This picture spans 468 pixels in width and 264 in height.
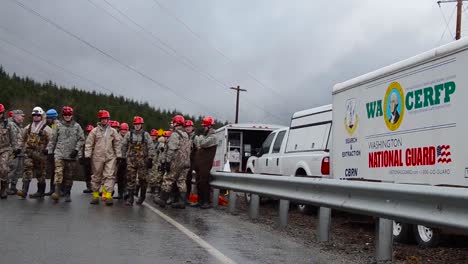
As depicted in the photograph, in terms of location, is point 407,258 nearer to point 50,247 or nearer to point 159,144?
point 50,247

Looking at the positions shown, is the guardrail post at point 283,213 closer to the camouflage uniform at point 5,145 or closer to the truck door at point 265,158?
the truck door at point 265,158

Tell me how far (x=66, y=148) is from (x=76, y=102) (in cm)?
10320

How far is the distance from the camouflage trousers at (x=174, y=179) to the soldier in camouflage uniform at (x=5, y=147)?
3.37 metres

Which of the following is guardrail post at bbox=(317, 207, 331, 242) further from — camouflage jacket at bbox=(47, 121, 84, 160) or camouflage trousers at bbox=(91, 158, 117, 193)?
camouflage jacket at bbox=(47, 121, 84, 160)

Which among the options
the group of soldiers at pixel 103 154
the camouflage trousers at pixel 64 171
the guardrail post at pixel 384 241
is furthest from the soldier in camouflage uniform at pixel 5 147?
the guardrail post at pixel 384 241

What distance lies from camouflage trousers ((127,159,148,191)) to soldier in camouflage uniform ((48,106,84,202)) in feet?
3.93

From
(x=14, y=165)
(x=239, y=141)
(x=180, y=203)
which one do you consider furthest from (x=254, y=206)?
(x=239, y=141)

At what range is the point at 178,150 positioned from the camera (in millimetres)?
13305

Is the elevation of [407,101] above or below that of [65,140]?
above

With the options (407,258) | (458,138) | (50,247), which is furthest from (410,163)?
(50,247)

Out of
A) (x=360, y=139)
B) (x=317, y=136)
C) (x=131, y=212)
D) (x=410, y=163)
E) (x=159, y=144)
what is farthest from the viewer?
(x=159, y=144)

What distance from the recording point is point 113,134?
13469mm

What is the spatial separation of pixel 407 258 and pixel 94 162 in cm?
800

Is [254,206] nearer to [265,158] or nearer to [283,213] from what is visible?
[283,213]
